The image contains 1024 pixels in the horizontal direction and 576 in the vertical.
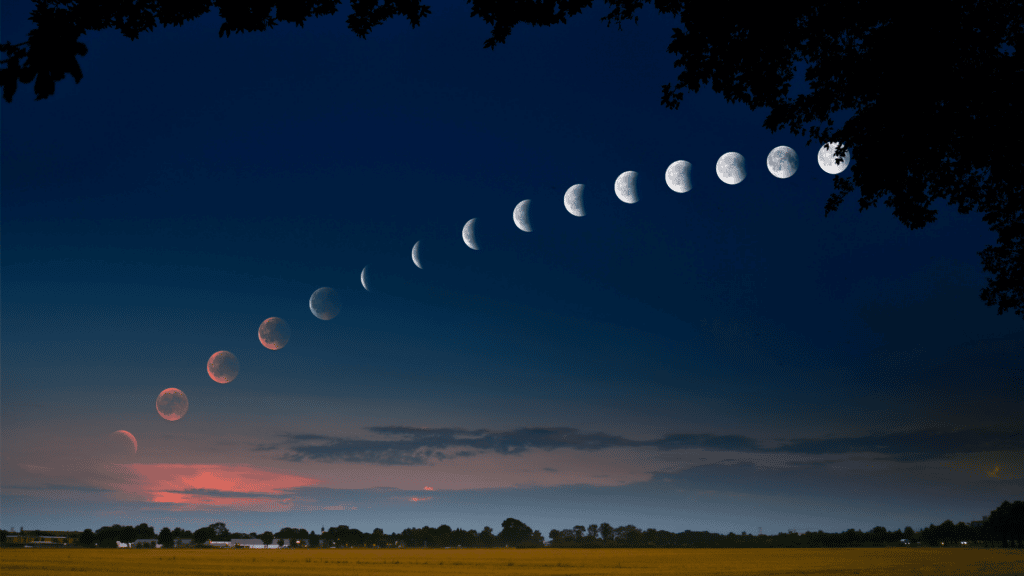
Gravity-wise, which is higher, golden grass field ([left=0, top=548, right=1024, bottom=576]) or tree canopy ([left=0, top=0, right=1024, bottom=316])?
tree canopy ([left=0, top=0, right=1024, bottom=316])

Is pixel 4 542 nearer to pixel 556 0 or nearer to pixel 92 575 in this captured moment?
pixel 92 575

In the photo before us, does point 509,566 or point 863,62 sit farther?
point 509,566

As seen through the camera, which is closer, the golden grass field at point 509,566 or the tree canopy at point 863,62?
the tree canopy at point 863,62

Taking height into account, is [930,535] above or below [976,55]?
below

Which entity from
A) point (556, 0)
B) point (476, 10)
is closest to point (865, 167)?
point (556, 0)

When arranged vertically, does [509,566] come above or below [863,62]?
below

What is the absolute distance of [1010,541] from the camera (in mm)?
150250

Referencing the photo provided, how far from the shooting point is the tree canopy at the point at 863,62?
10.0 meters

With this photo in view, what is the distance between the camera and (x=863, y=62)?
1177 centimetres

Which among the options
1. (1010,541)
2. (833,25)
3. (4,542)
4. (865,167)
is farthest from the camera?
(1010,541)

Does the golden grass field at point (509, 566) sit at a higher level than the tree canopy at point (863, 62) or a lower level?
lower

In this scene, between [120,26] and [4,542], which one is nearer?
[120,26]

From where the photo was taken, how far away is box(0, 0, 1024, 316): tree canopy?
394 inches

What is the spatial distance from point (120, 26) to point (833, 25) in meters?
11.9
